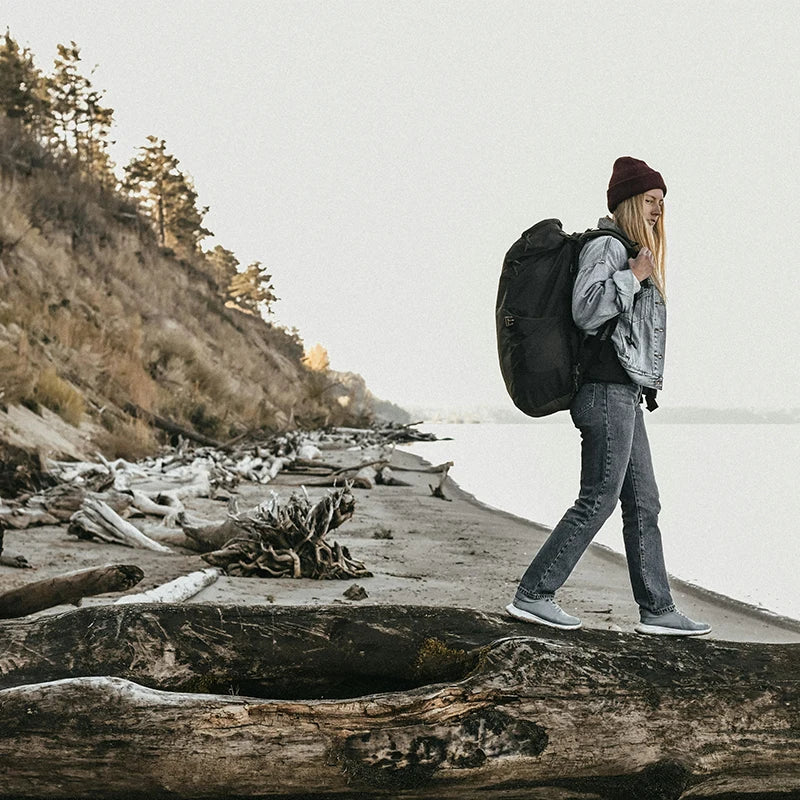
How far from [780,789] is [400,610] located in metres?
1.21

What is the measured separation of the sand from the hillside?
4.09 metres

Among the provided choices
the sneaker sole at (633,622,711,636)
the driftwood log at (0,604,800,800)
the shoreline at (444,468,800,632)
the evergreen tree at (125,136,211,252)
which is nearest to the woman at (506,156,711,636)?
the sneaker sole at (633,622,711,636)

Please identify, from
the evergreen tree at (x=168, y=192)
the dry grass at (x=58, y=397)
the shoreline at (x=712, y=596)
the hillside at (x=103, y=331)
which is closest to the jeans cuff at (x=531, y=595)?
the shoreline at (x=712, y=596)

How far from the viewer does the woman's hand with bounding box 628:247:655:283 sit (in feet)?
11.5

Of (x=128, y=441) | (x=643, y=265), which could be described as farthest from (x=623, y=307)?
(x=128, y=441)

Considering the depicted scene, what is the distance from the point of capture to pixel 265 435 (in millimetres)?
19266

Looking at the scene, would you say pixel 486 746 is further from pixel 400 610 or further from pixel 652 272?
pixel 652 272

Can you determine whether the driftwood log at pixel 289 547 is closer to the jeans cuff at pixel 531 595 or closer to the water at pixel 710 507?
the jeans cuff at pixel 531 595

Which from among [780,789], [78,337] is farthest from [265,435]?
[780,789]

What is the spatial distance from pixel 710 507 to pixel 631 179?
12.6 meters

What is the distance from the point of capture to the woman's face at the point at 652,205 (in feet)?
12.1

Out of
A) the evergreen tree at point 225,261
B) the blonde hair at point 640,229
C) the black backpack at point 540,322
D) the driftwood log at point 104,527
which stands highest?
the evergreen tree at point 225,261

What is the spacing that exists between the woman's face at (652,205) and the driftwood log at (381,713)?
1867 millimetres

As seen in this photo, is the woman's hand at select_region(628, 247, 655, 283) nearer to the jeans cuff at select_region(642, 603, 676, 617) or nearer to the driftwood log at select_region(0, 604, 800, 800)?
the jeans cuff at select_region(642, 603, 676, 617)
